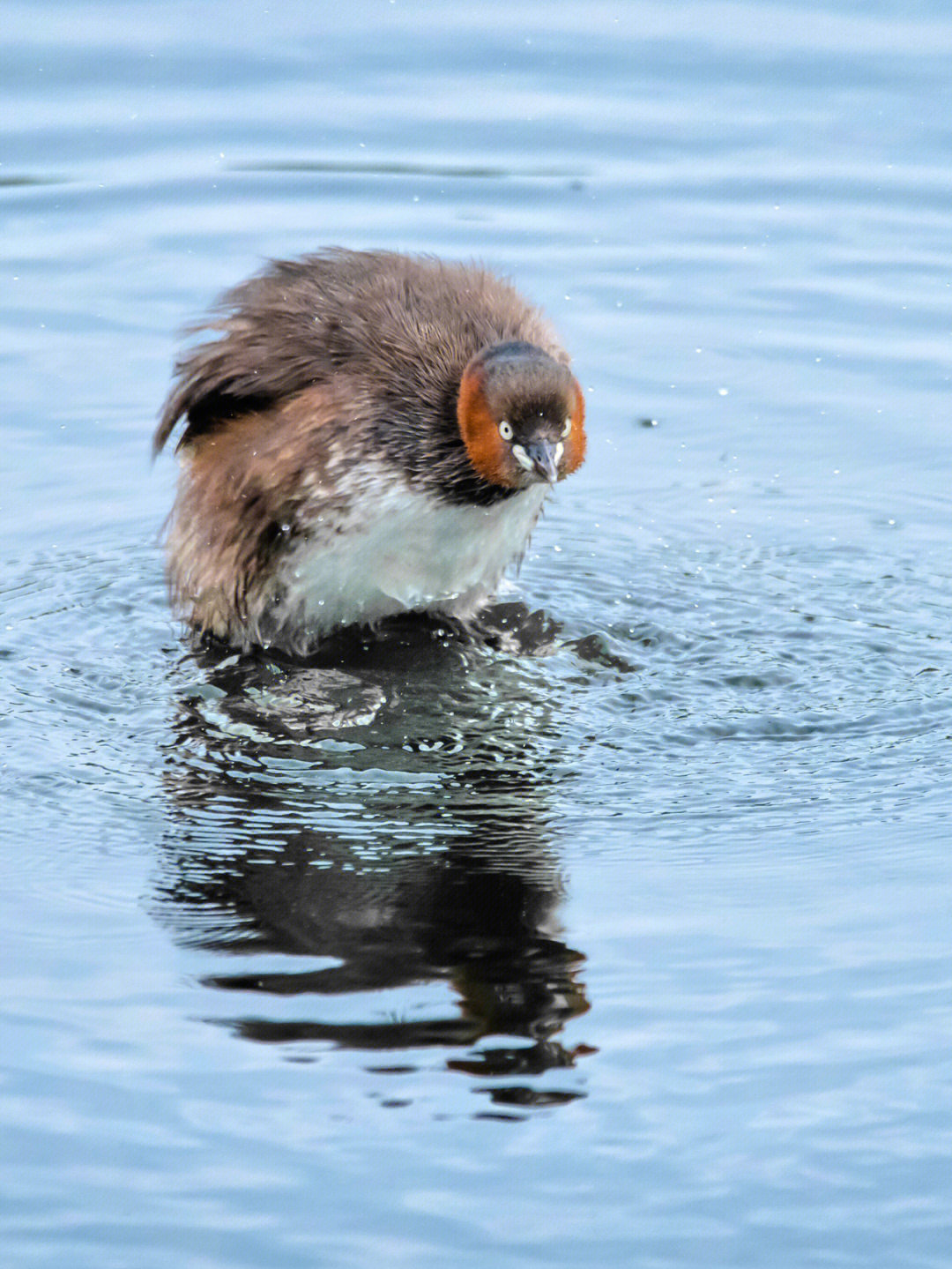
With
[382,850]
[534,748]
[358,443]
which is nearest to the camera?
[382,850]

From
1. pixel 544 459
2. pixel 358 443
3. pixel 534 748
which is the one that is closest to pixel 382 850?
pixel 534 748

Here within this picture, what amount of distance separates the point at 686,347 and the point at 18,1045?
5.88m

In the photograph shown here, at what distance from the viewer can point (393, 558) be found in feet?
23.3

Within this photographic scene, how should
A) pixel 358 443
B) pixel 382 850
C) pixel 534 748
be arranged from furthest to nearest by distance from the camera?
pixel 358 443
pixel 534 748
pixel 382 850

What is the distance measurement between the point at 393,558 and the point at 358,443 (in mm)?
473

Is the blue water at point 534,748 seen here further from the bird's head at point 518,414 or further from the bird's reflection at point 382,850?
the bird's head at point 518,414

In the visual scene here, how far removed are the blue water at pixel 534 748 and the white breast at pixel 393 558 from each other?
0.18 metres

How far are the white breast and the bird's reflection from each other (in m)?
0.17

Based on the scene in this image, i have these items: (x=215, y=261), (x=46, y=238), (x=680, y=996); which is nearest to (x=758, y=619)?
(x=680, y=996)

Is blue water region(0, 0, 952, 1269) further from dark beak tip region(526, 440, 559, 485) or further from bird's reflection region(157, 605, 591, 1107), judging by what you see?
dark beak tip region(526, 440, 559, 485)

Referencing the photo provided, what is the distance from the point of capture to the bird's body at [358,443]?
6660mm

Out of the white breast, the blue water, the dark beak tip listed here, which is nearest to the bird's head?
the dark beak tip

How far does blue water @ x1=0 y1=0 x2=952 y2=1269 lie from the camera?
431 centimetres

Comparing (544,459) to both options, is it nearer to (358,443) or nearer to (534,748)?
(358,443)
